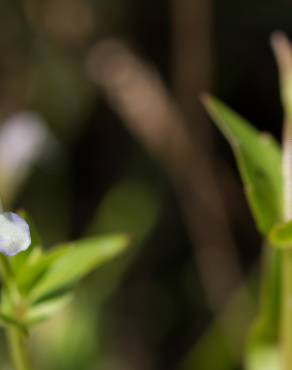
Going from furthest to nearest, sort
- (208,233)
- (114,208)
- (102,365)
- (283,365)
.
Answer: (208,233), (114,208), (102,365), (283,365)

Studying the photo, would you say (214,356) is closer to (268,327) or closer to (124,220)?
(124,220)

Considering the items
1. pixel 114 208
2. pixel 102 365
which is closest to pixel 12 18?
pixel 114 208

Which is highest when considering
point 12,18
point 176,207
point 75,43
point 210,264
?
point 12,18

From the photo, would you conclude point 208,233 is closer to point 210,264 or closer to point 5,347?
point 210,264

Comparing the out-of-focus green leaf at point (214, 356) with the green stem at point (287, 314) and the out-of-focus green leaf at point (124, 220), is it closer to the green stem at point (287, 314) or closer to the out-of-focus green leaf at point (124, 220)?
the out-of-focus green leaf at point (124, 220)

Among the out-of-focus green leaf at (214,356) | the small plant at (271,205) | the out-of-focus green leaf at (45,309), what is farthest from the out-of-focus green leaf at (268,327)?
the out-of-focus green leaf at (214,356)

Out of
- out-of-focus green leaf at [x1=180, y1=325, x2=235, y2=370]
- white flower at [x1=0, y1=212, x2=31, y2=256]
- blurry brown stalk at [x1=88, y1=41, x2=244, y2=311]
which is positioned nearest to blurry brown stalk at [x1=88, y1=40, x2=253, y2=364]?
blurry brown stalk at [x1=88, y1=41, x2=244, y2=311]
